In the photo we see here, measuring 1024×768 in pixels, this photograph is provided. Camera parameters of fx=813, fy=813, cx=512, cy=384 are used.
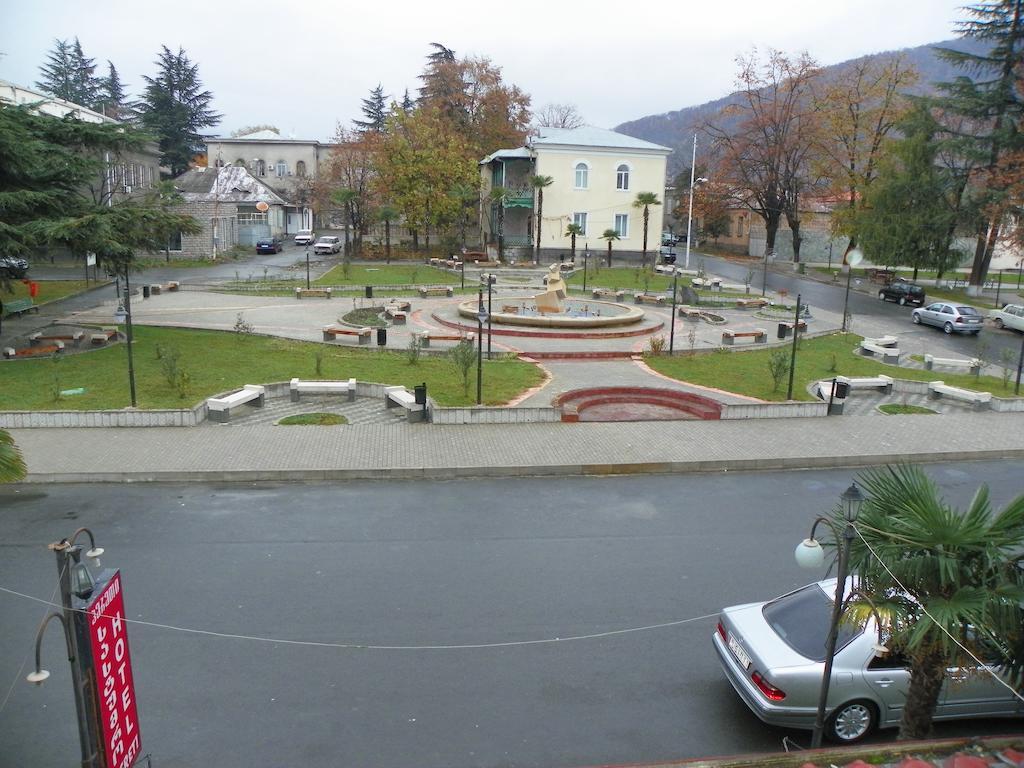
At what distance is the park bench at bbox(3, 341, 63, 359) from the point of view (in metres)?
20.8

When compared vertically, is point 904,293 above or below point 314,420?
above

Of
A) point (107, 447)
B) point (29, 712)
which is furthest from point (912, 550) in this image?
point (107, 447)

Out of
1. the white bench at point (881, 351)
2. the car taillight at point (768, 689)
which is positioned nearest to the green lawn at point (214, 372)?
the car taillight at point (768, 689)

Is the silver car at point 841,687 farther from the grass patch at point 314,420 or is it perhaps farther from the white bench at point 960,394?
the white bench at point 960,394

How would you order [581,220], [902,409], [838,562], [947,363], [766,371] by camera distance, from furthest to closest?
1. [581,220]
2. [947,363]
3. [766,371]
4. [902,409]
5. [838,562]

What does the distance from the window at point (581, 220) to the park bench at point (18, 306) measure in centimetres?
3149

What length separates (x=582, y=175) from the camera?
167 feet

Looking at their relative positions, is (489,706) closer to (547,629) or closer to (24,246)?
(547,629)

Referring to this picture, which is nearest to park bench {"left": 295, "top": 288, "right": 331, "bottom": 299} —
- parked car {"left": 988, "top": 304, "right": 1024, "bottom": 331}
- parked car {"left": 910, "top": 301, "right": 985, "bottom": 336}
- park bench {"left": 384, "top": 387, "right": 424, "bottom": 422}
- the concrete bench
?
park bench {"left": 384, "top": 387, "right": 424, "bottom": 422}

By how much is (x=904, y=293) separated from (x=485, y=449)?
1246 inches

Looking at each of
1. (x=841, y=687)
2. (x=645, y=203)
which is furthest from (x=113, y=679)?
(x=645, y=203)

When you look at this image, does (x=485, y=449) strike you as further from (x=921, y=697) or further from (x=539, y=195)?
(x=539, y=195)

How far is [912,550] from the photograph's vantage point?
5844 millimetres

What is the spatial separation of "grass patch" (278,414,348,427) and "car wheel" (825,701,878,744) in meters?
11.1
